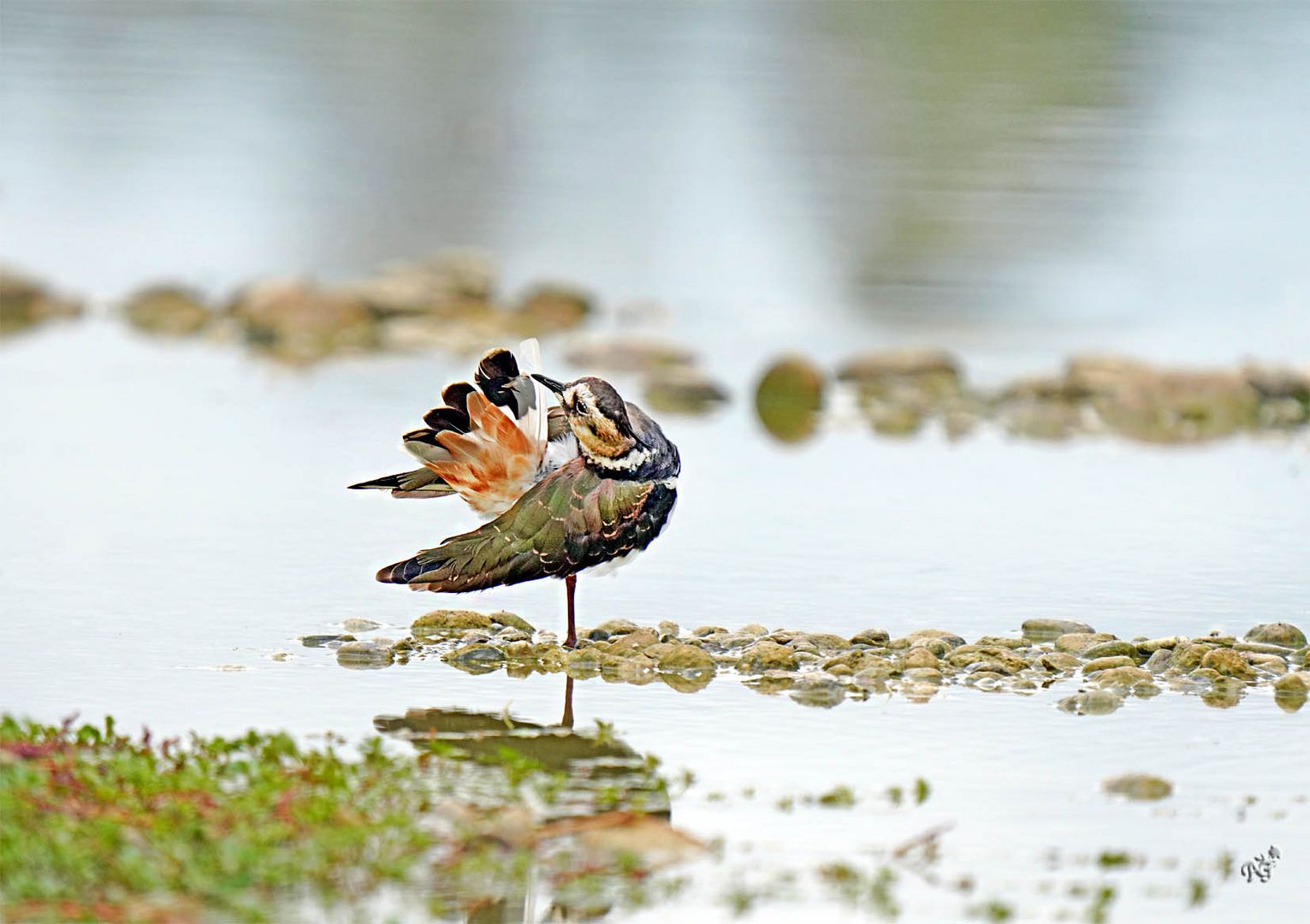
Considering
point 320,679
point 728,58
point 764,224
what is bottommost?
point 320,679

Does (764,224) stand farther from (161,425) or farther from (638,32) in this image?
(638,32)

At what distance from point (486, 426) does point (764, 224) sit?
9949 millimetres

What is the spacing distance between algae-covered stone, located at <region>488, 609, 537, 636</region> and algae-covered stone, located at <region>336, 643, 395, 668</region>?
45cm

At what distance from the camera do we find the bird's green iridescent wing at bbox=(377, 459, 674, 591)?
6992mm

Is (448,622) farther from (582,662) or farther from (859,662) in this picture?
(859,662)

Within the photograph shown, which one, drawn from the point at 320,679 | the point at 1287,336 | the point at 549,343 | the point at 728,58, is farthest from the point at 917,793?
the point at 728,58

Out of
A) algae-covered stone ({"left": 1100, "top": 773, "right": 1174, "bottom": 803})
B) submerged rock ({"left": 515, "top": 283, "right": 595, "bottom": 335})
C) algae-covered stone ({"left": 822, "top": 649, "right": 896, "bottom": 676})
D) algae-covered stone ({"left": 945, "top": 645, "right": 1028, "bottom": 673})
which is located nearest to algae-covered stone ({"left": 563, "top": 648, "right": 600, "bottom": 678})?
algae-covered stone ({"left": 822, "top": 649, "right": 896, "bottom": 676})

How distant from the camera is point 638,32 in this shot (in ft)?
82.9

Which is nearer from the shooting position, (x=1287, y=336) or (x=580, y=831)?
(x=580, y=831)

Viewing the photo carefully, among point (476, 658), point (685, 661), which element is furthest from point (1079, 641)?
point (476, 658)

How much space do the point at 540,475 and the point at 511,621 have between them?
1.93 feet

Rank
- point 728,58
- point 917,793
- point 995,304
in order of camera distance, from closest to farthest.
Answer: point 917,793, point 995,304, point 728,58

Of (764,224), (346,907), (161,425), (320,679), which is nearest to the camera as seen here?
(346,907)

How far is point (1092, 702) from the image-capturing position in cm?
675
